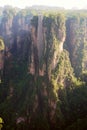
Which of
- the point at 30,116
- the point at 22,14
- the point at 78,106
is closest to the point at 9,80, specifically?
the point at 30,116

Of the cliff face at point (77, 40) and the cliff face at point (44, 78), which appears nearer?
the cliff face at point (44, 78)

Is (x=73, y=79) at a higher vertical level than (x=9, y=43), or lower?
lower

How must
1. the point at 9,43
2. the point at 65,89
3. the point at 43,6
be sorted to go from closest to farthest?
the point at 65,89 < the point at 9,43 < the point at 43,6

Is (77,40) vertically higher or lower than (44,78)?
higher

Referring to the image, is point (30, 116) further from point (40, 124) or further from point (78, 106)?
point (78, 106)

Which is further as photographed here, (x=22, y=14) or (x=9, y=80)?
(x=22, y=14)

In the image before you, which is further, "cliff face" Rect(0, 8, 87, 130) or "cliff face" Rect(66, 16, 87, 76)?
"cliff face" Rect(66, 16, 87, 76)

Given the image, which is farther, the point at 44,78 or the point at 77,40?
the point at 77,40

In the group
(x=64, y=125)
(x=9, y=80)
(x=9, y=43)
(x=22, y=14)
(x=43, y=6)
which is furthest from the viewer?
(x=43, y=6)
